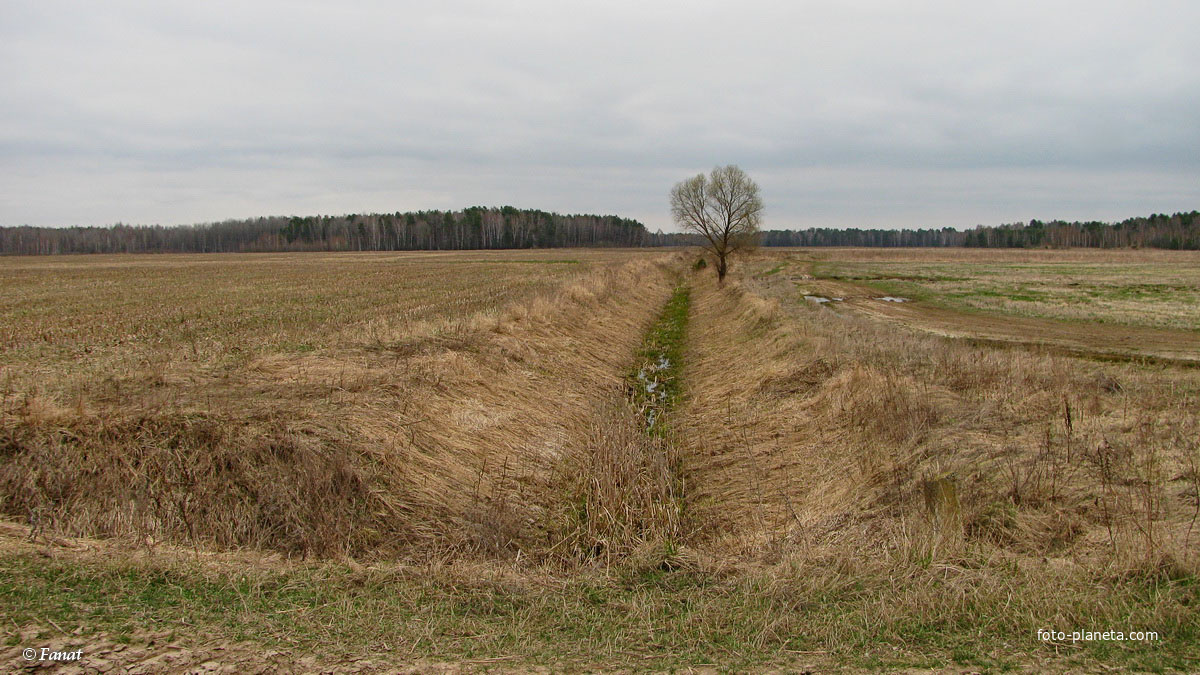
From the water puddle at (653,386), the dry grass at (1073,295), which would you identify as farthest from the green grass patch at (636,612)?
the dry grass at (1073,295)

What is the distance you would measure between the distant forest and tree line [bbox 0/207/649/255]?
8.7 inches

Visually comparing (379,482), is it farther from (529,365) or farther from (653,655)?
(529,365)

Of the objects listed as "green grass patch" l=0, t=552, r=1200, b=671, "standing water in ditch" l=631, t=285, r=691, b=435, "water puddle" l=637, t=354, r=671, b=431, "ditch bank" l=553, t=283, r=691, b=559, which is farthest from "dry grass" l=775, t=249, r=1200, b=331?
"green grass patch" l=0, t=552, r=1200, b=671

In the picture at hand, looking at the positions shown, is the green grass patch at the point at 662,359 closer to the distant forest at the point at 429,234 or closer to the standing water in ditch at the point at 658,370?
the standing water in ditch at the point at 658,370

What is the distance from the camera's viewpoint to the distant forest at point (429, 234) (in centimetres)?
14375

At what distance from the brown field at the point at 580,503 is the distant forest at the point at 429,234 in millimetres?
128067

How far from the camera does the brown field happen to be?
4617mm

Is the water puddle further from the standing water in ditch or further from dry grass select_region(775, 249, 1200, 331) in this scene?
dry grass select_region(775, 249, 1200, 331)

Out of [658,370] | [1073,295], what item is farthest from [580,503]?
[1073,295]

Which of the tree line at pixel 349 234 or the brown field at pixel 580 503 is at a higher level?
the tree line at pixel 349 234

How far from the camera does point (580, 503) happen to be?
9.27 m

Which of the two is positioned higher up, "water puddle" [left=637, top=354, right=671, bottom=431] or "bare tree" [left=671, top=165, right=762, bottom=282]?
"bare tree" [left=671, top=165, right=762, bottom=282]

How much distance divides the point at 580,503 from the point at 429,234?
467 ft

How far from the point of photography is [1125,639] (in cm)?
441
